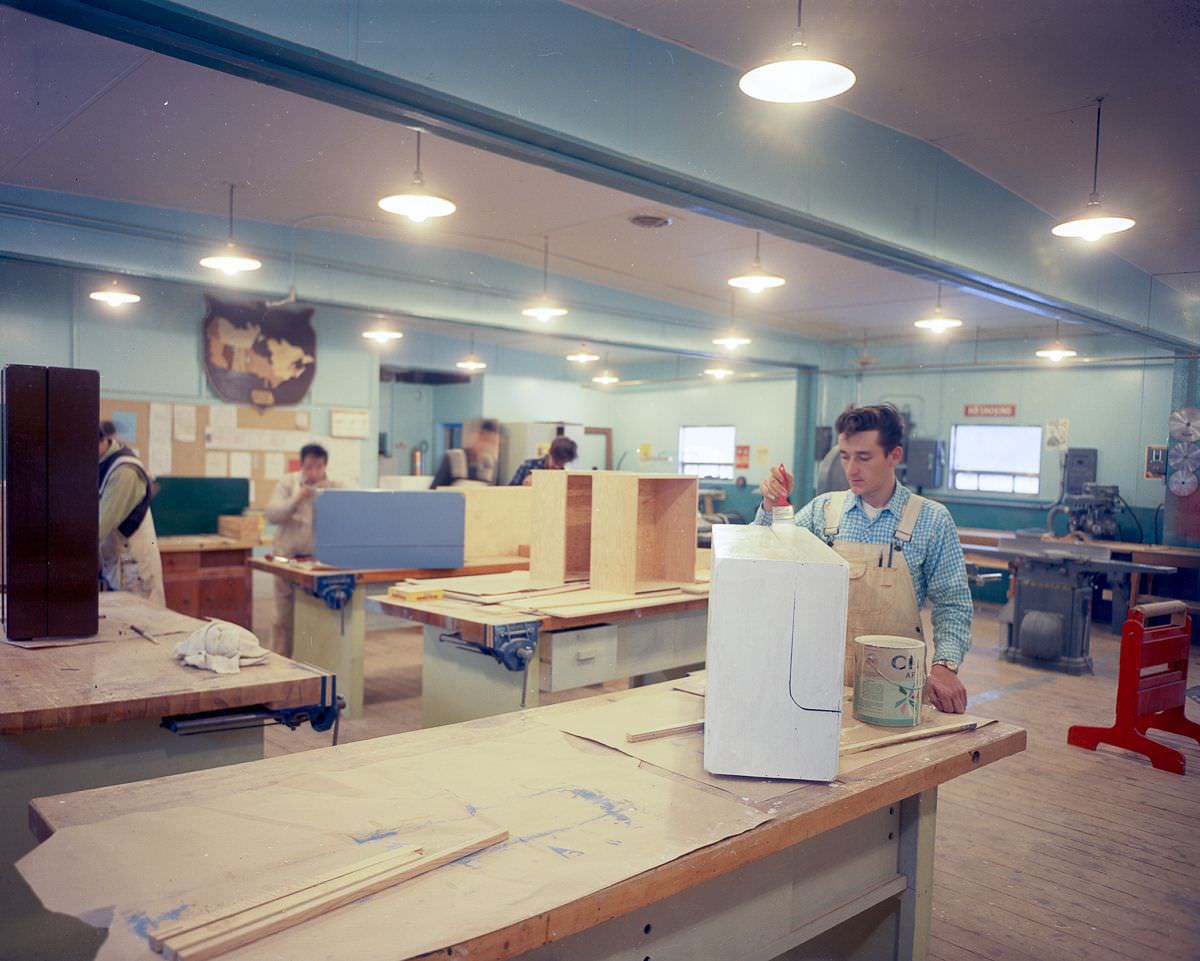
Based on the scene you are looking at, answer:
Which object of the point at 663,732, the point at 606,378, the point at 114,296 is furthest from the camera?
the point at 606,378

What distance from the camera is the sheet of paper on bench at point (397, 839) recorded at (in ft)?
3.77

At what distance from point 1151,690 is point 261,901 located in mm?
5145

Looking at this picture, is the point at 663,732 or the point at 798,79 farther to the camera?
the point at 798,79

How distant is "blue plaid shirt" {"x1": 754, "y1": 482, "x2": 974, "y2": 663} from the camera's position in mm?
2537

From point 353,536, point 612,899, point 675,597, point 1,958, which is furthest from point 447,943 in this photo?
point 353,536

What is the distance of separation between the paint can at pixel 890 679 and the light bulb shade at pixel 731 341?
7.95 metres

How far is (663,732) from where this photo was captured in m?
1.94

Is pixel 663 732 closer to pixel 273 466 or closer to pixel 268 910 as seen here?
pixel 268 910

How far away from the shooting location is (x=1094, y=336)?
991 centimetres

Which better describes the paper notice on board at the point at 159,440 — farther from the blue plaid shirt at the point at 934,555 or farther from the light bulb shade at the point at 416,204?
the blue plaid shirt at the point at 934,555

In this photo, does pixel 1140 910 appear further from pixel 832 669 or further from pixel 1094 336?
pixel 1094 336

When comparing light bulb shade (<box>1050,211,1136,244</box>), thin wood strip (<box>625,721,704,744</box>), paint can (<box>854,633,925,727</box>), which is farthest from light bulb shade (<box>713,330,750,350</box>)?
thin wood strip (<box>625,721,704,744</box>)

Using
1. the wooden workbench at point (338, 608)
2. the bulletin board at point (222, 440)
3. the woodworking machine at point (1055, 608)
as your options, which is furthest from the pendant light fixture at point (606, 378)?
the wooden workbench at point (338, 608)

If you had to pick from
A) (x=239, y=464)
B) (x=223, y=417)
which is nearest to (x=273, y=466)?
(x=239, y=464)
